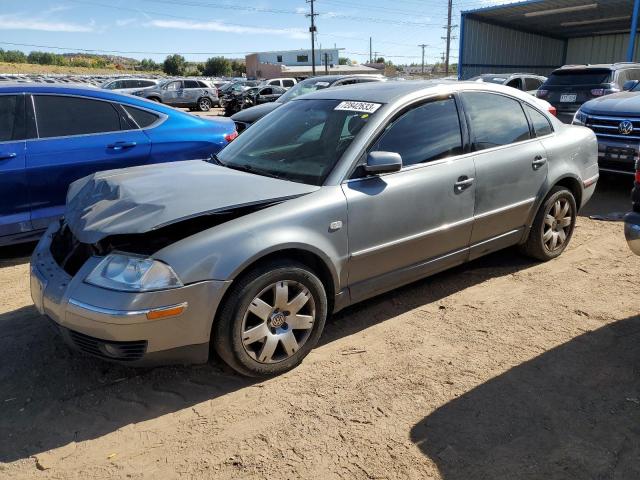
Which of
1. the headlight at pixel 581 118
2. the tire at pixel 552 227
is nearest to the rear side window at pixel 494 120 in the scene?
the tire at pixel 552 227

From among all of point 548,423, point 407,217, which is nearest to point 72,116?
point 407,217

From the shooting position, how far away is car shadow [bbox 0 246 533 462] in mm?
2693

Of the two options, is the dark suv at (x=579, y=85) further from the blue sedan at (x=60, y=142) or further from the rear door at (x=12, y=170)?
the rear door at (x=12, y=170)

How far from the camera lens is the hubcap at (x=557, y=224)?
15.4 ft

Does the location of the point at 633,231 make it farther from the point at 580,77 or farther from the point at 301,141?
the point at 580,77

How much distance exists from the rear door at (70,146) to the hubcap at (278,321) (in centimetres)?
290

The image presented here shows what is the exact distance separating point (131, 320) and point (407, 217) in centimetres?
187

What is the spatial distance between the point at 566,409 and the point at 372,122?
2056 millimetres

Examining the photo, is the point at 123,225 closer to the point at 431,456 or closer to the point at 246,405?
Result: the point at 246,405

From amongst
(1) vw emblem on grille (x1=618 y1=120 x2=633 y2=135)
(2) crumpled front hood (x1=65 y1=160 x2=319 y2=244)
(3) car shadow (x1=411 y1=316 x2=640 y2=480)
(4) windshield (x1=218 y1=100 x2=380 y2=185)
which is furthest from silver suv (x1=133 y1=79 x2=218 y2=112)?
(3) car shadow (x1=411 y1=316 x2=640 y2=480)

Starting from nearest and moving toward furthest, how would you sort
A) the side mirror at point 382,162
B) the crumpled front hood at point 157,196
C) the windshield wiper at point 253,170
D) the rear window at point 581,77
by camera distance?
1. the crumpled front hood at point 157,196
2. the side mirror at point 382,162
3. the windshield wiper at point 253,170
4. the rear window at point 581,77

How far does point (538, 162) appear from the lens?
4.41 meters

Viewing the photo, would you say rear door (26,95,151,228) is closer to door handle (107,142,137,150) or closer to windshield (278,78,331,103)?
door handle (107,142,137,150)

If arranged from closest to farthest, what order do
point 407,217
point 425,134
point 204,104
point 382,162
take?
point 382,162, point 407,217, point 425,134, point 204,104
